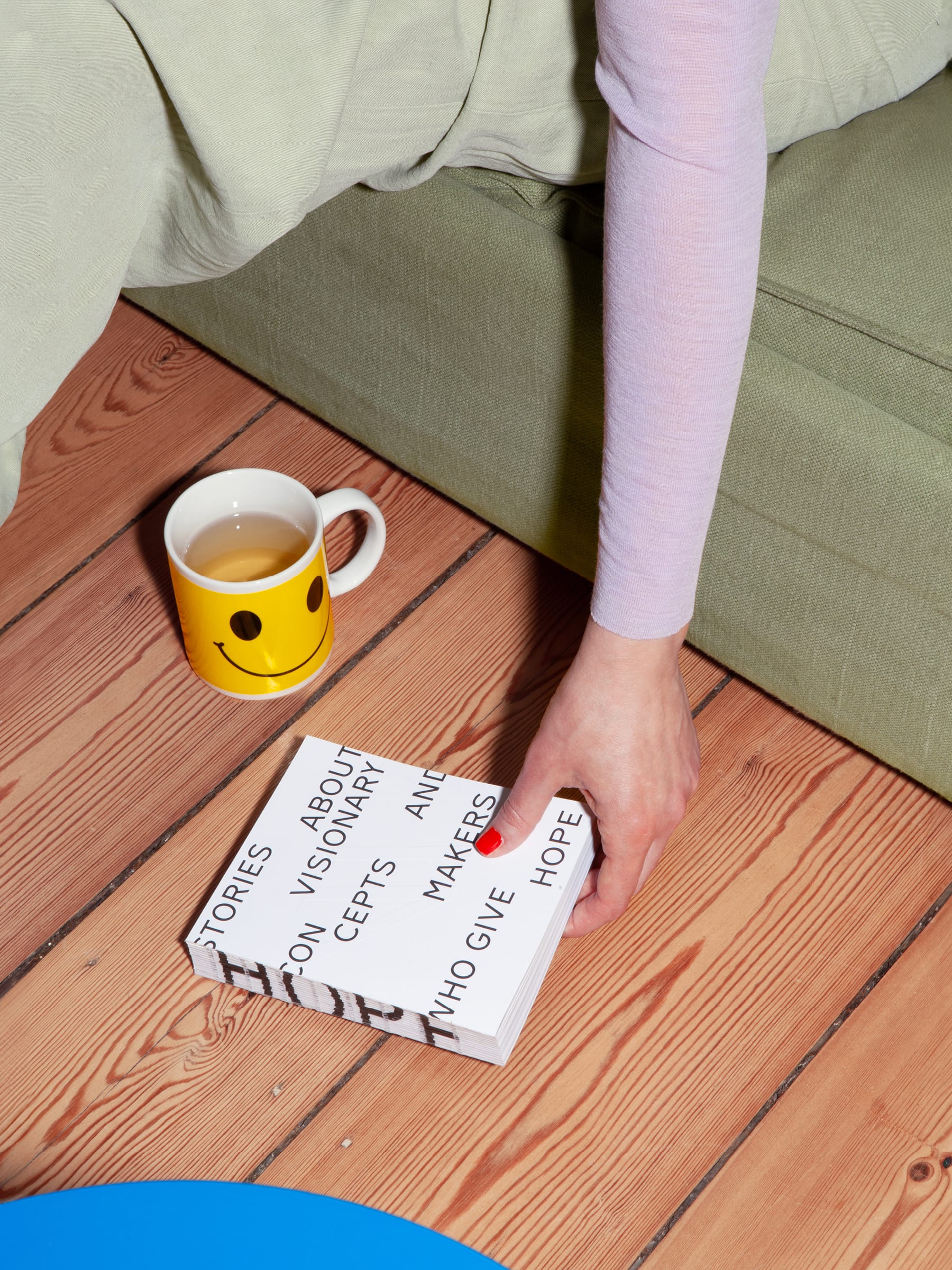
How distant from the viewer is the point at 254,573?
920mm

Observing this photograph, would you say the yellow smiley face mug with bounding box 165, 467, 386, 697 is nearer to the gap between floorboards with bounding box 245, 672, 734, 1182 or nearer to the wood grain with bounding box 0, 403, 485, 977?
the wood grain with bounding box 0, 403, 485, 977

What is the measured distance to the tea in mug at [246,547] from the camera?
3.02ft

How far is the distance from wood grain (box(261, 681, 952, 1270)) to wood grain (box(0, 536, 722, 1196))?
42 mm

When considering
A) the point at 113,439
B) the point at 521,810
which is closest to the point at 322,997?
the point at 521,810

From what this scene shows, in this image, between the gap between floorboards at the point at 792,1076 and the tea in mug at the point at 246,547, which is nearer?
the gap between floorboards at the point at 792,1076

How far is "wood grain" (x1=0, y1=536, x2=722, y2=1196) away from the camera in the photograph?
77 centimetres

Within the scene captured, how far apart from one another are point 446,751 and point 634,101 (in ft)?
1.62

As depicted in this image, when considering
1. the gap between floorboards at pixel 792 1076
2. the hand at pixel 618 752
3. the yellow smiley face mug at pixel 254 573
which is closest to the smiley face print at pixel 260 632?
the yellow smiley face mug at pixel 254 573

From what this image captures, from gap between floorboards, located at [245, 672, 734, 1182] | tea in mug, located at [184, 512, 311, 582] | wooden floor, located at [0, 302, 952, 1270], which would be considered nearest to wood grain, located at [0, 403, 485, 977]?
wooden floor, located at [0, 302, 952, 1270]

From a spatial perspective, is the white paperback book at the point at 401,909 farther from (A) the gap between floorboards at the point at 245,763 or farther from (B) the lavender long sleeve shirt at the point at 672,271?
(B) the lavender long sleeve shirt at the point at 672,271

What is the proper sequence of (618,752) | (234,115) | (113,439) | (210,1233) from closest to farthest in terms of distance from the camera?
(210,1233)
(234,115)
(618,752)
(113,439)

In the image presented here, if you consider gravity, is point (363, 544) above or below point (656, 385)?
below

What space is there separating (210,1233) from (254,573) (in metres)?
0.54

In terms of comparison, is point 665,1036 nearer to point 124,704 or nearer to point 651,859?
point 651,859
